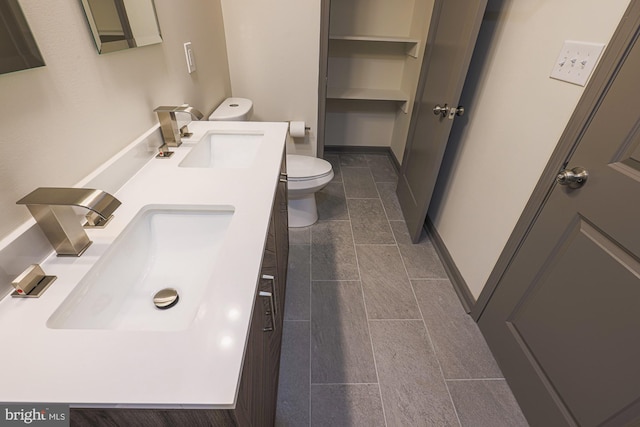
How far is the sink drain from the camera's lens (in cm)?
75

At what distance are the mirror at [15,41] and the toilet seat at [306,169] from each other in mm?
1312

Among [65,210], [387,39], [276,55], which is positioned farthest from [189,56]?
[387,39]

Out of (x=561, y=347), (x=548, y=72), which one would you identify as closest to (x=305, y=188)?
(x=548, y=72)

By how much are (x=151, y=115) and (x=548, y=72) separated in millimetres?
1509

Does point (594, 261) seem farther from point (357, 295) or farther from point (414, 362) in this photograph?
point (357, 295)

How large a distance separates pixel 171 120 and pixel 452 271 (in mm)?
1671

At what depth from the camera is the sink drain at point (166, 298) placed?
29.7 inches

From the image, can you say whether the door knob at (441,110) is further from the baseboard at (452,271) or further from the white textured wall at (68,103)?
the white textured wall at (68,103)

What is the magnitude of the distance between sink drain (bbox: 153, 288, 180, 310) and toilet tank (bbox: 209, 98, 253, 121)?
1.18m

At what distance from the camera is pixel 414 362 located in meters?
1.38

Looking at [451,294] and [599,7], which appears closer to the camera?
[599,7]

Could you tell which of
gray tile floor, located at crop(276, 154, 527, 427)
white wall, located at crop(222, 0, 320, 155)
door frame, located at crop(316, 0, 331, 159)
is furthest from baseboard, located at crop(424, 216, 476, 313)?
white wall, located at crop(222, 0, 320, 155)

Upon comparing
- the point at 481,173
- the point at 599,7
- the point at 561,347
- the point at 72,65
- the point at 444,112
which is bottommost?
the point at 561,347

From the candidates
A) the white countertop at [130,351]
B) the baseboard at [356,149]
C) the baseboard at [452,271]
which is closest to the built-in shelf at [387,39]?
the baseboard at [356,149]
